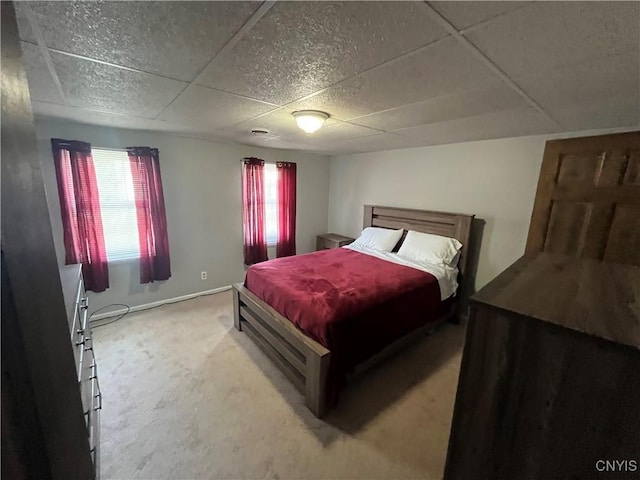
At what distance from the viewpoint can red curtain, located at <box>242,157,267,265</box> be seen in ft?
12.0

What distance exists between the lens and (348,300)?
1.99 meters

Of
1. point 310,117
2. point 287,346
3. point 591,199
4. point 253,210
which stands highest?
point 310,117

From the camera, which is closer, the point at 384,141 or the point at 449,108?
the point at 449,108

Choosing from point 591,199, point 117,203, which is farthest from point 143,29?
point 591,199

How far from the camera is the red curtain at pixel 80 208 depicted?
2.50m

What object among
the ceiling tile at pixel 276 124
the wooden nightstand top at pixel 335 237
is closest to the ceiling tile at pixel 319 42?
the ceiling tile at pixel 276 124

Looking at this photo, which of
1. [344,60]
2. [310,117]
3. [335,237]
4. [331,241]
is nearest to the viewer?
[344,60]

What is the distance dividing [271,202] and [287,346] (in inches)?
98.3

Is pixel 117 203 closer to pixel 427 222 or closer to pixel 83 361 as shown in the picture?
pixel 83 361

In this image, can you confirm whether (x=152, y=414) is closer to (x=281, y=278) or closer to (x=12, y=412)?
(x=281, y=278)

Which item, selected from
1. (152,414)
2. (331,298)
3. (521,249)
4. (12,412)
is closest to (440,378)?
(331,298)

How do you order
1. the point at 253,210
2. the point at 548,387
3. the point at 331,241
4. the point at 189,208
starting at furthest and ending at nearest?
the point at 331,241
the point at 253,210
the point at 189,208
the point at 548,387

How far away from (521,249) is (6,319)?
11.0ft

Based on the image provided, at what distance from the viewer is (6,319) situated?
1.42 ft
